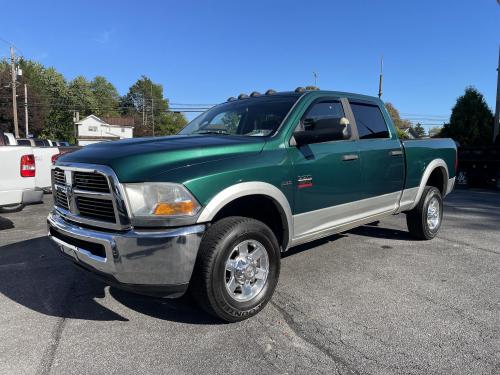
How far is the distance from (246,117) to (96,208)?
1922 millimetres

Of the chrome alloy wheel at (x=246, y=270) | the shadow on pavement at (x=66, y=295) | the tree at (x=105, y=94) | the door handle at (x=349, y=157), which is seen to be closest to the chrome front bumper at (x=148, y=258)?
the chrome alloy wheel at (x=246, y=270)

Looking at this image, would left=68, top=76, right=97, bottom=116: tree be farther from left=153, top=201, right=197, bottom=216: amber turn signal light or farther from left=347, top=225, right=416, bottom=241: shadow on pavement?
left=153, top=201, right=197, bottom=216: amber turn signal light

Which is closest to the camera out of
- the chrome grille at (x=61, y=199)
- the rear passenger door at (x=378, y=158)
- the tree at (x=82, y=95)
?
the chrome grille at (x=61, y=199)

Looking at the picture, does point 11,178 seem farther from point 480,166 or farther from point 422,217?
point 480,166

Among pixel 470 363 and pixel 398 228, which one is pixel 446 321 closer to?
pixel 470 363

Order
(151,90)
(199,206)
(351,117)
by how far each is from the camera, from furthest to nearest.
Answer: (151,90)
(351,117)
(199,206)

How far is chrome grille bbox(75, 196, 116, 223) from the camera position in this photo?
3.09 m

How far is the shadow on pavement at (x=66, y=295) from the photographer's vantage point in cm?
364

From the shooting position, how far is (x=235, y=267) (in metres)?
3.42

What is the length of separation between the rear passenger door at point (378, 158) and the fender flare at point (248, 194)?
1.28 meters

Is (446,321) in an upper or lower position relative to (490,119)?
lower

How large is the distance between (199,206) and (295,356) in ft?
4.09

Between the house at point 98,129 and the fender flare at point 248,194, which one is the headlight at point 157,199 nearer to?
the fender flare at point 248,194

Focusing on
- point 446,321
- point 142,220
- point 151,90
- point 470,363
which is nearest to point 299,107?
point 142,220
